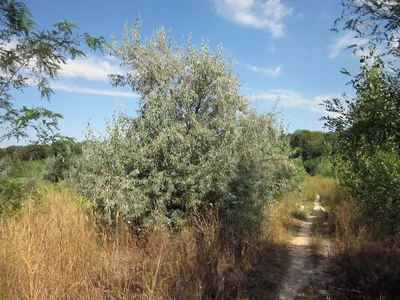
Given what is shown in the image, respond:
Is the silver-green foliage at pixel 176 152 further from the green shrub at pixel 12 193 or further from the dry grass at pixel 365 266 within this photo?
the dry grass at pixel 365 266

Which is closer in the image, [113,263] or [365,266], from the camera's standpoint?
[113,263]

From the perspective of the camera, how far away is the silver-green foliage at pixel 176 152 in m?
7.19

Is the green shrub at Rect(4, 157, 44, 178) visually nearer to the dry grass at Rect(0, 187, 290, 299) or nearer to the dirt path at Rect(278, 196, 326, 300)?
the dry grass at Rect(0, 187, 290, 299)

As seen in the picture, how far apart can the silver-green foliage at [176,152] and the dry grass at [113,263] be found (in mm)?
777

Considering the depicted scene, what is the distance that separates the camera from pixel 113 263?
4340 mm

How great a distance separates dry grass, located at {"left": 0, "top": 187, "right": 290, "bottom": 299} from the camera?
3482mm

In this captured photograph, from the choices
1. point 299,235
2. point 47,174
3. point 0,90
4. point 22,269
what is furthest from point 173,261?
point 47,174

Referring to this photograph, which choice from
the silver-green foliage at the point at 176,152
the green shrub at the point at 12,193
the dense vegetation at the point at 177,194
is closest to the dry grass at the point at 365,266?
the dense vegetation at the point at 177,194

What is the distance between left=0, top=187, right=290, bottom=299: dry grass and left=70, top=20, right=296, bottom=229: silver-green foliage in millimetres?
777

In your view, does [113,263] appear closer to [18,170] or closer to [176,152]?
[176,152]

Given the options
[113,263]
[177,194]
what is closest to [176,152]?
[177,194]

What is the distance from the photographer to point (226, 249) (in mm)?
6543

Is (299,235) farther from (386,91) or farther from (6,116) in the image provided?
(6,116)

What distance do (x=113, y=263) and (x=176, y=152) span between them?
3.68m
